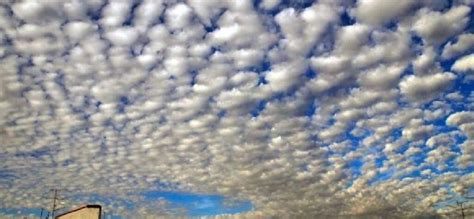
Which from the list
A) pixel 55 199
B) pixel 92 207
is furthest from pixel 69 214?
pixel 55 199

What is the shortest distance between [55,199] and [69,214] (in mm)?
39872

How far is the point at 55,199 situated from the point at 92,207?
4160cm

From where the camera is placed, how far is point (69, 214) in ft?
101

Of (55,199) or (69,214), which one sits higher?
(55,199)

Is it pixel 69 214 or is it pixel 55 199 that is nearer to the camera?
pixel 69 214

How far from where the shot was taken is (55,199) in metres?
67.3

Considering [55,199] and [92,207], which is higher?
[55,199]

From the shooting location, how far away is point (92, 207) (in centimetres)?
2962

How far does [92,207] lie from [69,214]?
2155 millimetres

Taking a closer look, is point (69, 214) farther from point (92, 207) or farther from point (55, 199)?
point (55, 199)
